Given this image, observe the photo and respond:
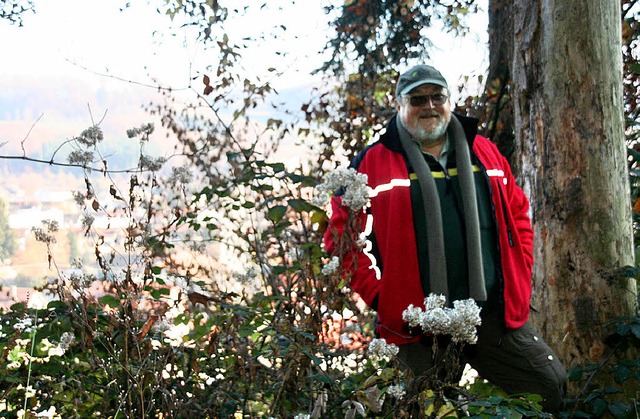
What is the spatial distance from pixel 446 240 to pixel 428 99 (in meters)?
0.69

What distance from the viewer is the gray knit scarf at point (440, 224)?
11.9 ft

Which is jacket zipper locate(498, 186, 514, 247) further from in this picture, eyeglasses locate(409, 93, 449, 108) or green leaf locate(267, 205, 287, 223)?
green leaf locate(267, 205, 287, 223)

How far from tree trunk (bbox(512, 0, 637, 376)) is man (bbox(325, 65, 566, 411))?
31.0 inches

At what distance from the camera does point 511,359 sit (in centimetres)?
381

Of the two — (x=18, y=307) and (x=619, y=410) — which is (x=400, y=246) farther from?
(x=18, y=307)

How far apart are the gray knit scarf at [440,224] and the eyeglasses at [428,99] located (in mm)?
243

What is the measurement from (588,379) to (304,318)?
80.3 inches

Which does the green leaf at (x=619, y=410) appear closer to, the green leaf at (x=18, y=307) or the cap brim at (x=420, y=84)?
the cap brim at (x=420, y=84)

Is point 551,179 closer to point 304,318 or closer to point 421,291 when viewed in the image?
point 421,291

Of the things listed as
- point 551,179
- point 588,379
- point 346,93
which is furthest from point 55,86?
point 588,379

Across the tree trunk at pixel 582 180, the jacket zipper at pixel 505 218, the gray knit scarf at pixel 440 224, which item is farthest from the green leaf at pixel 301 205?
the tree trunk at pixel 582 180

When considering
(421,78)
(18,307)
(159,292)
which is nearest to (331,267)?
(421,78)

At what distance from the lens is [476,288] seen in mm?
3621

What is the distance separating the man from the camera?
3695 mm
